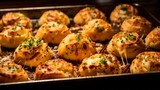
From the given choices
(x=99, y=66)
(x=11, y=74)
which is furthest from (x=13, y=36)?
(x=99, y=66)

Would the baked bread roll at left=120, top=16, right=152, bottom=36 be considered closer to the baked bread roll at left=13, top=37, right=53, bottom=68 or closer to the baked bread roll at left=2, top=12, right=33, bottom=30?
the baked bread roll at left=13, top=37, right=53, bottom=68

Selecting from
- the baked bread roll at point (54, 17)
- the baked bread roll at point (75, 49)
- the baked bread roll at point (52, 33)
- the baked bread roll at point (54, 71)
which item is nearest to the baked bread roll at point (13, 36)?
the baked bread roll at point (52, 33)

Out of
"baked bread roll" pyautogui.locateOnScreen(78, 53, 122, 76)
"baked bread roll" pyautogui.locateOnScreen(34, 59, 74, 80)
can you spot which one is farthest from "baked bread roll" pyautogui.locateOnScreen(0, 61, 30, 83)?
"baked bread roll" pyautogui.locateOnScreen(78, 53, 122, 76)

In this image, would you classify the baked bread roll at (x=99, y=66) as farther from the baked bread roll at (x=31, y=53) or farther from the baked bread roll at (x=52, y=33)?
the baked bread roll at (x=52, y=33)

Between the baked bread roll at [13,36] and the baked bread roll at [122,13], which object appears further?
the baked bread roll at [122,13]

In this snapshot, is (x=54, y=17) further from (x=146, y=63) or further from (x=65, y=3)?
(x=146, y=63)

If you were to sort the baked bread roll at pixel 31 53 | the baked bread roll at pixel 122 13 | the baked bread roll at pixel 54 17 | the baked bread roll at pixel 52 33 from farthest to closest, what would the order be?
the baked bread roll at pixel 122 13, the baked bread roll at pixel 54 17, the baked bread roll at pixel 52 33, the baked bread roll at pixel 31 53

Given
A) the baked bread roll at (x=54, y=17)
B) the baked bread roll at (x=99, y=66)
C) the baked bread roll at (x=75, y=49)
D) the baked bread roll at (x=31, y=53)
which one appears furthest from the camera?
the baked bread roll at (x=54, y=17)
